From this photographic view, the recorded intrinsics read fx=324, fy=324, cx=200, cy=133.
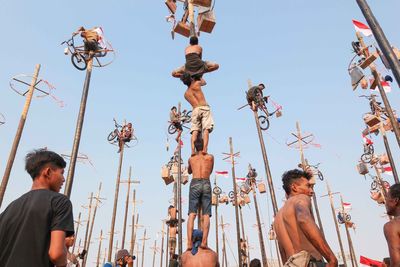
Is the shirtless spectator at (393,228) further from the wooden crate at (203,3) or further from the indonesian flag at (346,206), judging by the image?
the indonesian flag at (346,206)

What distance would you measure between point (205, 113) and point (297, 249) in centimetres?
413

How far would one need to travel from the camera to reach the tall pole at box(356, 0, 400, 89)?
10.1 ft

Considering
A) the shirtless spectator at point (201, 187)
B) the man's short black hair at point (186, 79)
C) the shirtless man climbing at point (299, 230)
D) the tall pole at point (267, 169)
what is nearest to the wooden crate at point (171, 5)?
the man's short black hair at point (186, 79)

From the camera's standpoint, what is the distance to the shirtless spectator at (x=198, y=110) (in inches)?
279

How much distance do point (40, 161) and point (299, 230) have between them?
2.76 meters

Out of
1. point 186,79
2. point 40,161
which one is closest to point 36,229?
point 40,161

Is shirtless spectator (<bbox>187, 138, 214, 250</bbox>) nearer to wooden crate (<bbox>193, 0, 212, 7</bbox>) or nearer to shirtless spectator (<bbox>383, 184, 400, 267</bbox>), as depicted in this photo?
shirtless spectator (<bbox>383, 184, 400, 267</bbox>)

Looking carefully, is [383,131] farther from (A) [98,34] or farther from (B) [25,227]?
Answer: (B) [25,227]

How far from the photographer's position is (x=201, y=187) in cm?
627

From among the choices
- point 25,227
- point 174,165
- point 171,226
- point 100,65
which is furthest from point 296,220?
point 174,165

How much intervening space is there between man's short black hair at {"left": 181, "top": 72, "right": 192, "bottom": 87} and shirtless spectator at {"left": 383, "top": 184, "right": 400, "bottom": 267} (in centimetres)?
463

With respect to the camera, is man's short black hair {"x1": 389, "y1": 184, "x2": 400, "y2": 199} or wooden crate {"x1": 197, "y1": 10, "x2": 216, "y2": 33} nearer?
man's short black hair {"x1": 389, "y1": 184, "x2": 400, "y2": 199}

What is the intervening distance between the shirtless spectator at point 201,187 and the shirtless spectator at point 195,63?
199 cm

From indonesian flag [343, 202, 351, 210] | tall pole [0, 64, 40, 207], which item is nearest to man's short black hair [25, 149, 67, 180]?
tall pole [0, 64, 40, 207]
